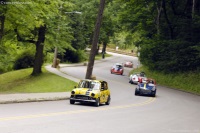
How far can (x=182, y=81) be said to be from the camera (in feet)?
155

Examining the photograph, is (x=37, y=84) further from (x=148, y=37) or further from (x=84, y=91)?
(x=148, y=37)

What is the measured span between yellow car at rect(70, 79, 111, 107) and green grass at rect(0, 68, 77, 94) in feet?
28.9

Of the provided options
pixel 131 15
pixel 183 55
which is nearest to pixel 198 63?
pixel 183 55

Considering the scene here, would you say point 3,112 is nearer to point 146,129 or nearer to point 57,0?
point 146,129

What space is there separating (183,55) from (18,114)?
121 ft

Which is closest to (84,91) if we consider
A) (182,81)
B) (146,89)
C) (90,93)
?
(90,93)

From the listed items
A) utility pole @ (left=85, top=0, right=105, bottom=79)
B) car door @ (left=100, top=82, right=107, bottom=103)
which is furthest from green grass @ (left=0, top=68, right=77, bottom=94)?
car door @ (left=100, top=82, right=107, bottom=103)

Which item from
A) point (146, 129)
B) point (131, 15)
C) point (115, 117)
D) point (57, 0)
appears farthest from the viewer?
point (131, 15)

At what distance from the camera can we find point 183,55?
49938 millimetres

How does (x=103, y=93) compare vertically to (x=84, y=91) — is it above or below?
below

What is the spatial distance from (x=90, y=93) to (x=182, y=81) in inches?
1054

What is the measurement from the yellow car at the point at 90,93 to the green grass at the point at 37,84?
881cm

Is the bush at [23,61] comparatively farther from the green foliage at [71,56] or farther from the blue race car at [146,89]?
the blue race car at [146,89]

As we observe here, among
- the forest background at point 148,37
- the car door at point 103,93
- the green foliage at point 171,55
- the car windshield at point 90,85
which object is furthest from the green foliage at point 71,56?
the car windshield at point 90,85
